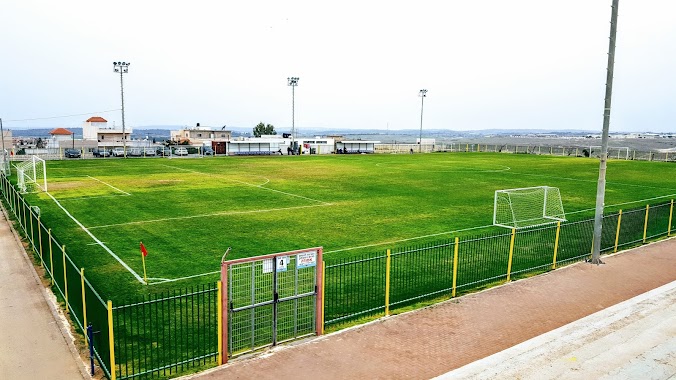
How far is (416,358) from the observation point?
1077cm

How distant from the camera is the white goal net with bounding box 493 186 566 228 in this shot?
2567 cm

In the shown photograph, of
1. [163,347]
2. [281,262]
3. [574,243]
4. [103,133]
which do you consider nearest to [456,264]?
[281,262]

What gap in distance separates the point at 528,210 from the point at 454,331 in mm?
17699

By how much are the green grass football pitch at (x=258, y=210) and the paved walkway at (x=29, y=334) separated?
1.79 meters

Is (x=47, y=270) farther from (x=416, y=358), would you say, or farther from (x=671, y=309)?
(x=671, y=309)

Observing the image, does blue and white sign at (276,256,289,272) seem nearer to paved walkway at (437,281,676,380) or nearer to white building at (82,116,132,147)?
paved walkway at (437,281,676,380)

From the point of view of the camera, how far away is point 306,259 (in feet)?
38.8

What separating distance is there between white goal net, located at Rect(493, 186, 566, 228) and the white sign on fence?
15.1 meters

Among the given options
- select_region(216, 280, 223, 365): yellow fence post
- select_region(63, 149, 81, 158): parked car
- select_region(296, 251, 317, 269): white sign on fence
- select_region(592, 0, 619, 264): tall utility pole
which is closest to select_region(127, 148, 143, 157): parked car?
select_region(63, 149, 81, 158): parked car

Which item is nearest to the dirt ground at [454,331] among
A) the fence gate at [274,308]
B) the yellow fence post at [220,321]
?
the yellow fence post at [220,321]

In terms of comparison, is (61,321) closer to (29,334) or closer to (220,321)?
(29,334)

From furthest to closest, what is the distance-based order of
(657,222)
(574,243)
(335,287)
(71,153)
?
(71,153) < (657,222) < (574,243) < (335,287)

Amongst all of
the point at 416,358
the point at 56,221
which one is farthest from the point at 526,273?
the point at 56,221

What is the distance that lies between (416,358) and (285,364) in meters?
2.71
